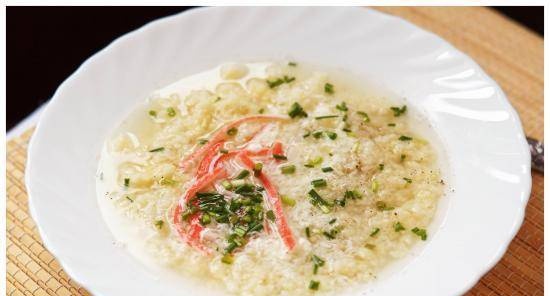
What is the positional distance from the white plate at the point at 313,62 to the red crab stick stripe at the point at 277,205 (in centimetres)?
38

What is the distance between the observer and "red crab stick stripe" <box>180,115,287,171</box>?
3.27m

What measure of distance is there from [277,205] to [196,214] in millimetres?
366

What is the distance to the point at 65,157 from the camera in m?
3.20

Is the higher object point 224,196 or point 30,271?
point 224,196

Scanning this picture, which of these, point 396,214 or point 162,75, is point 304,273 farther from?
point 162,75

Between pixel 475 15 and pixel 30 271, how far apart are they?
3.11m

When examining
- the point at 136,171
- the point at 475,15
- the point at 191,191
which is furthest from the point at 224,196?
the point at 475,15

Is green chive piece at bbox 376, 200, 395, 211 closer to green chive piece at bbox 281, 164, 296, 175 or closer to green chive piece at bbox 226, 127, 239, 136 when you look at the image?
green chive piece at bbox 281, 164, 296, 175

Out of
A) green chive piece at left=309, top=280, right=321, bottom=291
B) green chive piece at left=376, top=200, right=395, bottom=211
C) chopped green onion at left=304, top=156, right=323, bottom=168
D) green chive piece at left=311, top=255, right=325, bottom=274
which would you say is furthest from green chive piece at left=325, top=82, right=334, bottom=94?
green chive piece at left=309, top=280, right=321, bottom=291

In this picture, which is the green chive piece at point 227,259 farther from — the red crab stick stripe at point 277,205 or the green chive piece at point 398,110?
the green chive piece at point 398,110

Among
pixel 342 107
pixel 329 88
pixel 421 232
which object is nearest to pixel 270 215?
pixel 421 232

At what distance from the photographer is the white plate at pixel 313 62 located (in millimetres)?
2832

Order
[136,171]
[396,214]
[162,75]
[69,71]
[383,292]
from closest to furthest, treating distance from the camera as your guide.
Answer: [383,292]
[396,214]
[136,171]
[162,75]
[69,71]

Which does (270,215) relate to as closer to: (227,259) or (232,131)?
(227,259)
